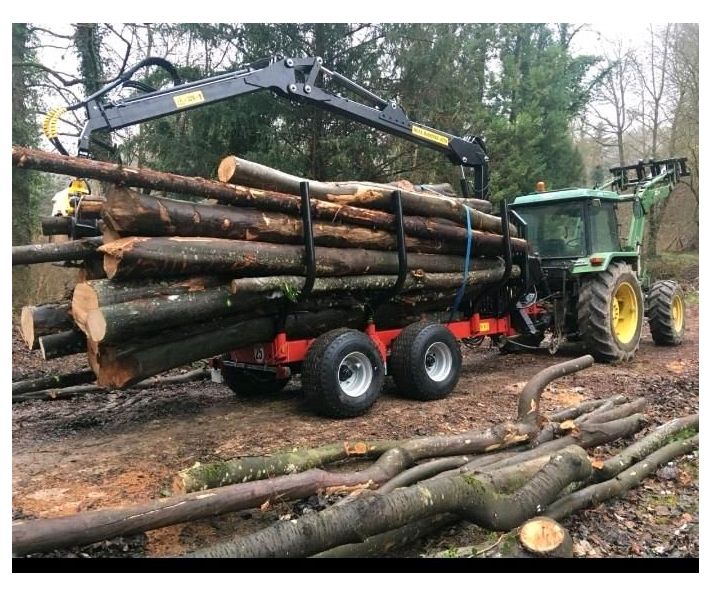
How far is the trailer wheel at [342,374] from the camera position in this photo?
528 centimetres

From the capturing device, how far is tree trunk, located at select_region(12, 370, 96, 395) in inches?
221

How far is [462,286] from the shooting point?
693 cm

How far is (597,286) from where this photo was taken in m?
7.91

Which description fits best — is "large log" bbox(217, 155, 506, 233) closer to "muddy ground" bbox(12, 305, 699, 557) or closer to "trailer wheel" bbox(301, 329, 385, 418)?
"trailer wheel" bbox(301, 329, 385, 418)

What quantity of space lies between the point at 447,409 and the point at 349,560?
3090mm

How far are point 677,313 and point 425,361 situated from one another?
532cm

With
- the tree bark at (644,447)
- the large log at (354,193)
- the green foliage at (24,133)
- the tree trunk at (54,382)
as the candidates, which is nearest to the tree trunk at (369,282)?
the large log at (354,193)

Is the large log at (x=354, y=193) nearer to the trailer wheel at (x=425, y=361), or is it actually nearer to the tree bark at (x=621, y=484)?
the trailer wheel at (x=425, y=361)

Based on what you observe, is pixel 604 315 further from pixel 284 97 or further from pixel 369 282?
pixel 284 97

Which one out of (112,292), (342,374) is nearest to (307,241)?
(342,374)

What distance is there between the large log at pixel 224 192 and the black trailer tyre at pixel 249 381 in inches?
78.2
